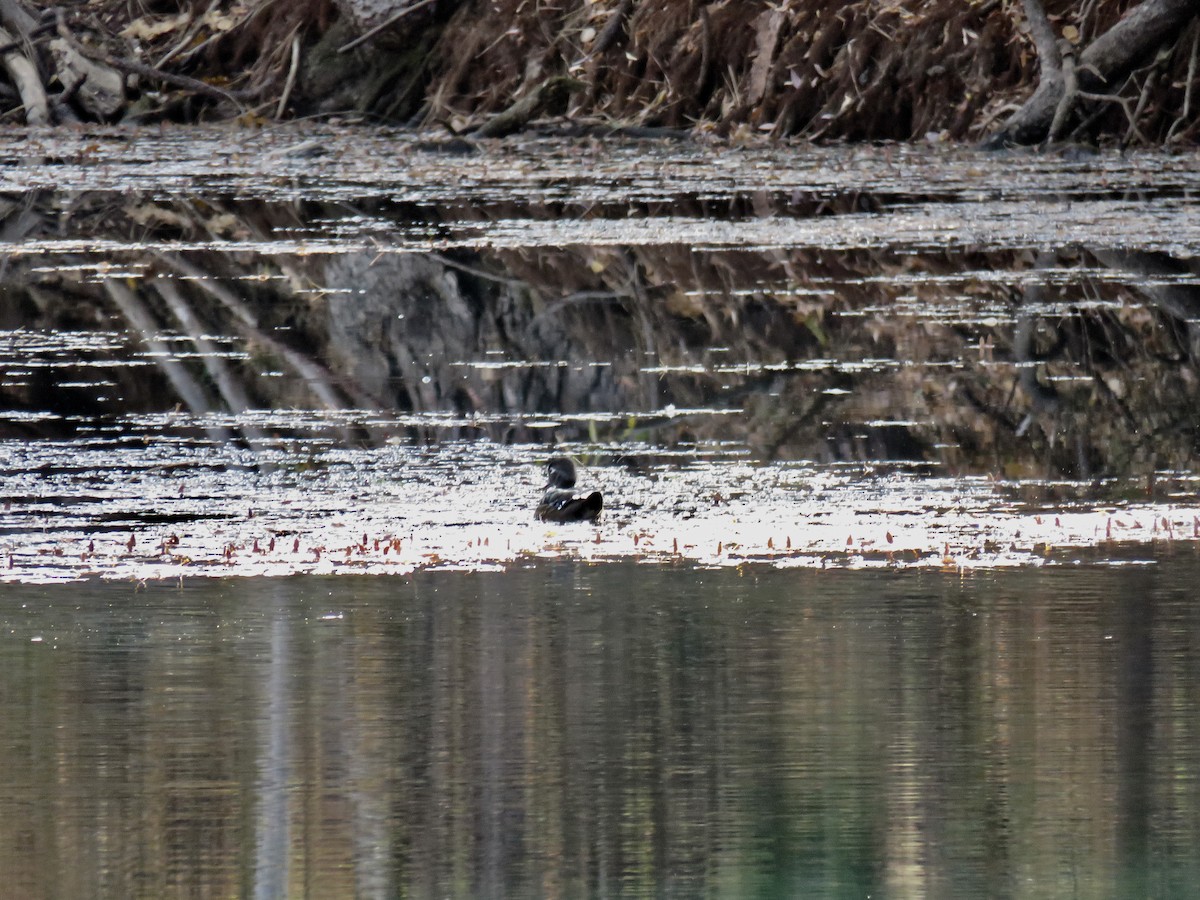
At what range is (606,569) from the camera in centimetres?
630

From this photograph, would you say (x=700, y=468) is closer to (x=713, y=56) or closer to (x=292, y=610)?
(x=292, y=610)

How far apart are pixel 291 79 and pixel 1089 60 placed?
9680 mm

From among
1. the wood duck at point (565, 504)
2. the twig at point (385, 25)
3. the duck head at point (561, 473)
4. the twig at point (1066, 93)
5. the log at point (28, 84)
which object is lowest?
the wood duck at point (565, 504)

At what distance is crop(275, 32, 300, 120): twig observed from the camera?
1059 inches

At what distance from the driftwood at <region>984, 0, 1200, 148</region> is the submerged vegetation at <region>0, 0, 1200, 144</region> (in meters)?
0.02

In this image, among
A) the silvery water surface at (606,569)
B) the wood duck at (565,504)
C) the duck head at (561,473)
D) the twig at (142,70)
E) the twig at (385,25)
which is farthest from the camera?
the twig at (385,25)

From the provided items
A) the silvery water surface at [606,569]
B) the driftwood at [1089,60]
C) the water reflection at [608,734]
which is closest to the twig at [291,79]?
the driftwood at [1089,60]

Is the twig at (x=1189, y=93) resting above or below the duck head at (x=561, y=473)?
above

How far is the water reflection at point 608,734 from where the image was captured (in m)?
3.89

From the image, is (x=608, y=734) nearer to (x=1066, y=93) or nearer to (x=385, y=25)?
(x=1066, y=93)

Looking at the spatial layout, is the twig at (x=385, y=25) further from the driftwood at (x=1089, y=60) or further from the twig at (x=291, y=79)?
the driftwood at (x=1089, y=60)

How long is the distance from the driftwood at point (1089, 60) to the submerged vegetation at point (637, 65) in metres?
0.02

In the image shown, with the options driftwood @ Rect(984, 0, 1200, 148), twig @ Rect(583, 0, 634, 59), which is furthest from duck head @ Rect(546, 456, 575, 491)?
twig @ Rect(583, 0, 634, 59)

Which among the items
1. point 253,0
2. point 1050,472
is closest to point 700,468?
point 1050,472
